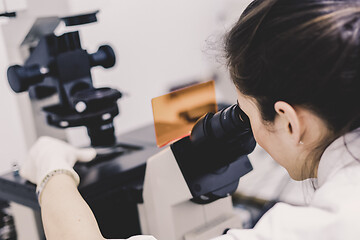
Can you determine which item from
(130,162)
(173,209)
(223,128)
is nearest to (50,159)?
(130,162)

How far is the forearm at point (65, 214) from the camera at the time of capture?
722 mm

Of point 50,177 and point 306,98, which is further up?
point 306,98

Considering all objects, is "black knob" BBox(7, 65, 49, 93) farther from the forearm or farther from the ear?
the ear

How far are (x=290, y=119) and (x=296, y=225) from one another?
150 mm

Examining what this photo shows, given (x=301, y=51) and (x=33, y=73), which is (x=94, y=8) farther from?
(x=301, y=51)

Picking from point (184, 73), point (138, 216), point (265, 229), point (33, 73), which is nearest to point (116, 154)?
point (138, 216)

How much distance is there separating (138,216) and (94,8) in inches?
20.0

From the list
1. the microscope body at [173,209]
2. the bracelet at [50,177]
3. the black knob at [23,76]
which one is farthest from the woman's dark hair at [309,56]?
the black knob at [23,76]

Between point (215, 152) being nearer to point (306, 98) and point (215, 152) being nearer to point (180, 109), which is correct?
point (180, 109)

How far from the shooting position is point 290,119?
0.59m

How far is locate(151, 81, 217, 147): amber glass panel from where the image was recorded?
78 cm

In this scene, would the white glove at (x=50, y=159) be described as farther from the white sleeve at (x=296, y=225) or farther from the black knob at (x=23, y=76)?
the white sleeve at (x=296, y=225)

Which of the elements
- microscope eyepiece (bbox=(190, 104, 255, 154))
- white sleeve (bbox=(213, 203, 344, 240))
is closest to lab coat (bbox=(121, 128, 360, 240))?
white sleeve (bbox=(213, 203, 344, 240))

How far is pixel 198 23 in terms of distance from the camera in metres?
1.89
